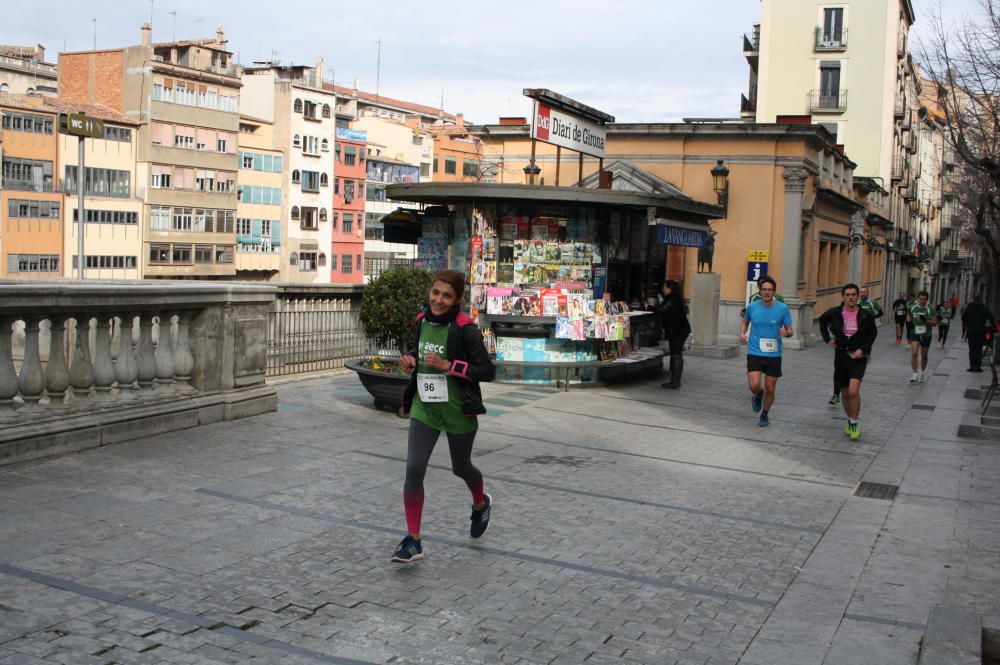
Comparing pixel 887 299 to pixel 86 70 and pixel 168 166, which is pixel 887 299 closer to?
pixel 168 166

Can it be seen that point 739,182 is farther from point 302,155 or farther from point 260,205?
point 302,155

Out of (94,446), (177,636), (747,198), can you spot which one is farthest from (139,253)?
(177,636)

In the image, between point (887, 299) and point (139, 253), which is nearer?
point (887, 299)

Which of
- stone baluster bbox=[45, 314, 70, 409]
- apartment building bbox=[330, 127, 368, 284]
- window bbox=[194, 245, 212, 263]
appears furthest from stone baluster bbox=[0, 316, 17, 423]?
apartment building bbox=[330, 127, 368, 284]

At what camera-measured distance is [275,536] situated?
6539mm

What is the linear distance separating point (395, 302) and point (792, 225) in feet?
65.0

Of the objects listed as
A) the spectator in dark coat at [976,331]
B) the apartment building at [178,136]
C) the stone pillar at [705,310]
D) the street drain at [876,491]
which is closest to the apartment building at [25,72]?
the apartment building at [178,136]

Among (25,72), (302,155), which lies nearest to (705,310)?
(302,155)

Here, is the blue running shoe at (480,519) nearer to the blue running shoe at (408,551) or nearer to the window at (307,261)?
the blue running shoe at (408,551)

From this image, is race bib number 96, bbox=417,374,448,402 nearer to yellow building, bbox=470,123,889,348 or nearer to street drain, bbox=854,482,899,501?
street drain, bbox=854,482,899,501

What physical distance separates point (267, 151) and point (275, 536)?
8086 centimetres

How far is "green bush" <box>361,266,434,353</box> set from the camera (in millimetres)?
11875

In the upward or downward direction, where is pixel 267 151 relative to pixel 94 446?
upward

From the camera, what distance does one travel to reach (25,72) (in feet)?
285
